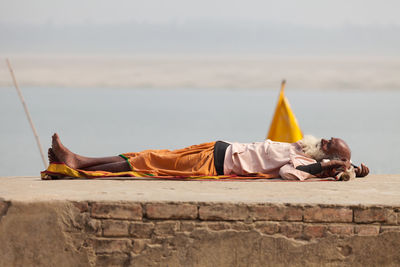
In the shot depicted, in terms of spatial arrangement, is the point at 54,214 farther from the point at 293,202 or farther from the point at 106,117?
the point at 106,117

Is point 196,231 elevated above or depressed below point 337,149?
below

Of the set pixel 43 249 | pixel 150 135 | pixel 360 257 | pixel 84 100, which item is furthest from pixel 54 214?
pixel 84 100

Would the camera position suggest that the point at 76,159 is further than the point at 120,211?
Yes

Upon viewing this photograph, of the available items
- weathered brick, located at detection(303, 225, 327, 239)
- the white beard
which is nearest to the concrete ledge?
weathered brick, located at detection(303, 225, 327, 239)

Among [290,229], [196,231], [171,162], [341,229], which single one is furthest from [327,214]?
[171,162]

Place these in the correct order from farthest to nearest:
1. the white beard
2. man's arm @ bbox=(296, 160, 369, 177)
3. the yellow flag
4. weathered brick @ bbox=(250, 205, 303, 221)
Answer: the yellow flag, the white beard, man's arm @ bbox=(296, 160, 369, 177), weathered brick @ bbox=(250, 205, 303, 221)

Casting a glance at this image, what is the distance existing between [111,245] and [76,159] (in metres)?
1.37

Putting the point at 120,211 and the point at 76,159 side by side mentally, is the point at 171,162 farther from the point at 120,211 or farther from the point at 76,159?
the point at 120,211

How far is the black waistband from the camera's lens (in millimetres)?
6727

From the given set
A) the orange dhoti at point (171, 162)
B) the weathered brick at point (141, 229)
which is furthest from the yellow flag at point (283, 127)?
the weathered brick at point (141, 229)

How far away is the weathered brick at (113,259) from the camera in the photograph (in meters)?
5.48

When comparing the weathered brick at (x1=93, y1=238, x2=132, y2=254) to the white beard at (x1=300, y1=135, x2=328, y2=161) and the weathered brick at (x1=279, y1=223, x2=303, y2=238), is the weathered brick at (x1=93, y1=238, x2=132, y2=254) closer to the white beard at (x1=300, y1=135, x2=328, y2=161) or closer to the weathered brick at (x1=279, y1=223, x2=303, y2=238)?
the weathered brick at (x1=279, y1=223, x2=303, y2=238)

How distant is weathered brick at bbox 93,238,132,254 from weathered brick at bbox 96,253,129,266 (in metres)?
0.03

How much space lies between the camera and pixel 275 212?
213 inches
